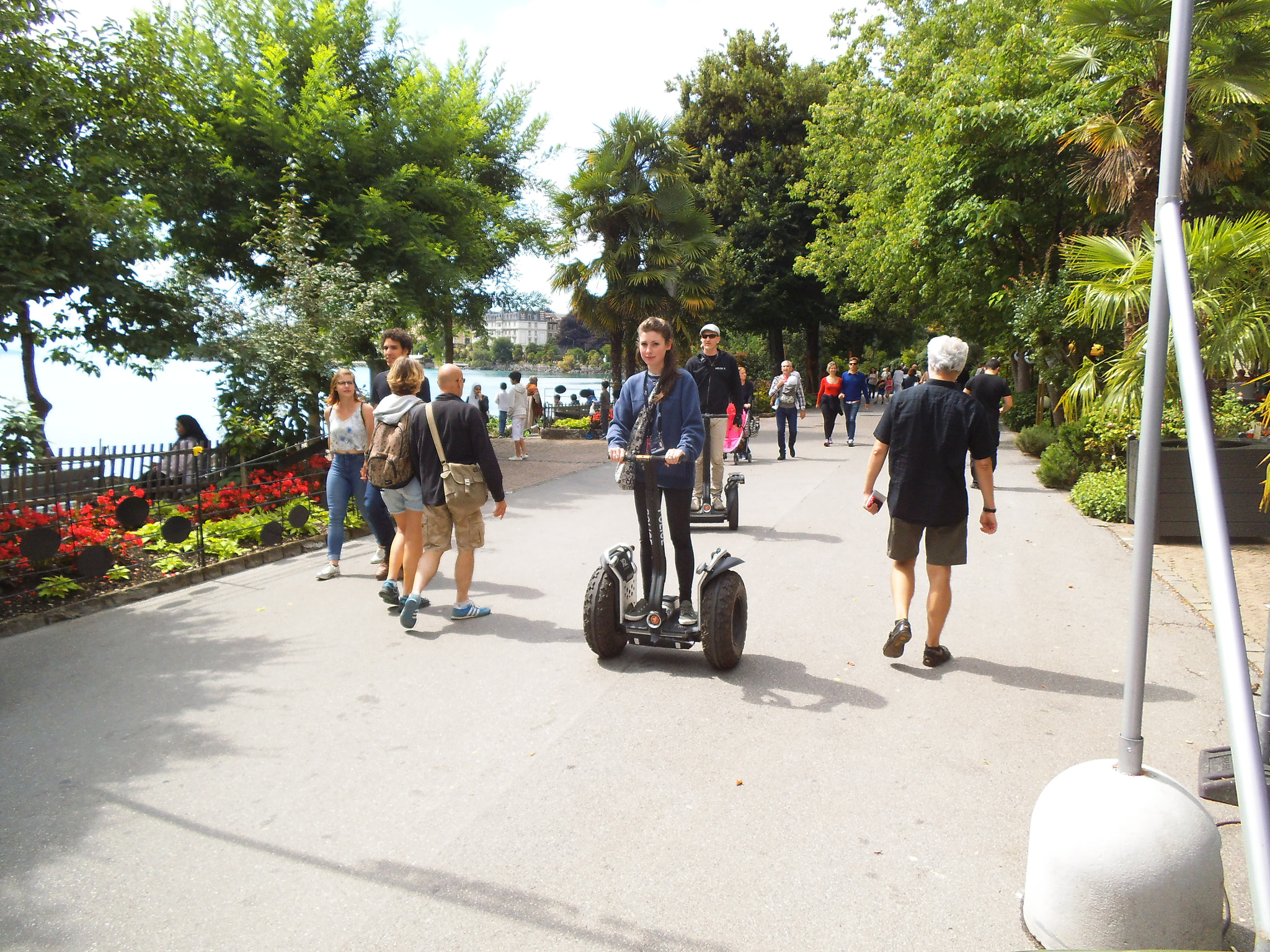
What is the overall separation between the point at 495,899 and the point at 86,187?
10.1 metres

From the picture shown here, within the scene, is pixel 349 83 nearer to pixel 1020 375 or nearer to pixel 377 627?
pixel 377 627

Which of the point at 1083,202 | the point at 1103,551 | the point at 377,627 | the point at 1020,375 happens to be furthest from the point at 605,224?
the point at 377,627

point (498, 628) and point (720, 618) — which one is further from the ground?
point (720, 618)

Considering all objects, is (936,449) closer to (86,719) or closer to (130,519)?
(86,719)

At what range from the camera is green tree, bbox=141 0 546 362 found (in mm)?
13094

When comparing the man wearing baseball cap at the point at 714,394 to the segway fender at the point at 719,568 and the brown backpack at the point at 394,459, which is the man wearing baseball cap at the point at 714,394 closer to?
the brown backpack at the point at 394,459

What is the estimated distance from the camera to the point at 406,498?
21.0ft

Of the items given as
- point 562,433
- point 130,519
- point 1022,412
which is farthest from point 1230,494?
point 562,433

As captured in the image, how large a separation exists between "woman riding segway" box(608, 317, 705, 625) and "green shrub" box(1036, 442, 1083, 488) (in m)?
8.99

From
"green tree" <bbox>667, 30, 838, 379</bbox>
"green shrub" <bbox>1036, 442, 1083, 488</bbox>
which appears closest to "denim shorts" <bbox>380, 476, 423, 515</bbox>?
"green shrub" <bbox>1036, 442, 1083, 488</bbox>

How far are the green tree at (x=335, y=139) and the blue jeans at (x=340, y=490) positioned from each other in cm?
653

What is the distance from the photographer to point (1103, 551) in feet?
27.8

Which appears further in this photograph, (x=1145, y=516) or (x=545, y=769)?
(x=545, y=769)

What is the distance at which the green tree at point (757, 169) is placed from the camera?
33156mm
